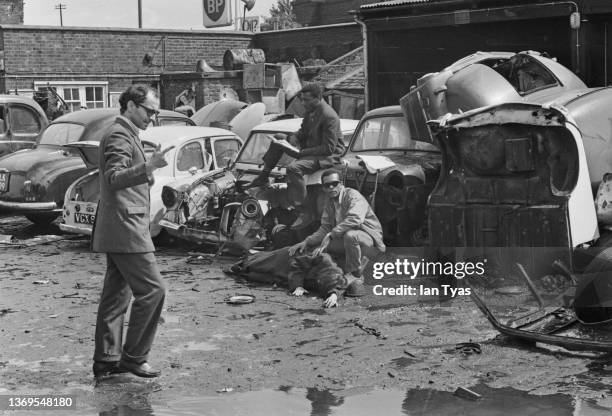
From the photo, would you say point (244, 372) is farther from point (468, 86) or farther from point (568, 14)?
point (568, 14)

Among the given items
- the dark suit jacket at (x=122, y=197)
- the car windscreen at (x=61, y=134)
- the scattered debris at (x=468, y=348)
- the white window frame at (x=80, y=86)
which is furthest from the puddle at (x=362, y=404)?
the white window frame at (x=80, y=86)

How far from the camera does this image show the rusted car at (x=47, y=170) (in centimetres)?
1358

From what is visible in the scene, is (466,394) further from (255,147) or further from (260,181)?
(255,147)

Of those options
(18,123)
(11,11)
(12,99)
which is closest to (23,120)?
(18,123)

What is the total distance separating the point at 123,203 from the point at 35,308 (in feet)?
10.4

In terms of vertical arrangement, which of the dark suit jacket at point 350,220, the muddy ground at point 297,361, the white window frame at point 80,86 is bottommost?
the muddy ground at point 297,361

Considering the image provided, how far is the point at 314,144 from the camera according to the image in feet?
35.6

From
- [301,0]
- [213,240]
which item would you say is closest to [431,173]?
[213,240]

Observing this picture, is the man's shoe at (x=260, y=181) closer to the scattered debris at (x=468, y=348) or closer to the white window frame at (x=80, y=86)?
the scattered debris at (x=468, y=348)

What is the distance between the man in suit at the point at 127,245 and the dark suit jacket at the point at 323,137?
4575 mm

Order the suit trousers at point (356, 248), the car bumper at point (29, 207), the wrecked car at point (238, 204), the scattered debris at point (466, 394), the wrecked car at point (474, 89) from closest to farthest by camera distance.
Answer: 1. the scattered debris at point (466, 394)
2. the suit trousers at point (356, 248)
3. the wrecked car at point (474, 89)
4. the wrecked car at point (238, 204)
5. the car bumper at point (29, 207)

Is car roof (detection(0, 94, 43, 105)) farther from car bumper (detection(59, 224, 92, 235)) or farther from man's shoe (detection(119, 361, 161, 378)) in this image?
man's shoe (detection(119, 361, 161, 378))

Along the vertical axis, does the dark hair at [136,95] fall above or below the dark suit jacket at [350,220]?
above

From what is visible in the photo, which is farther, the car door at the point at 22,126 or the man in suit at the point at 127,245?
the car door at the point at 22,126
